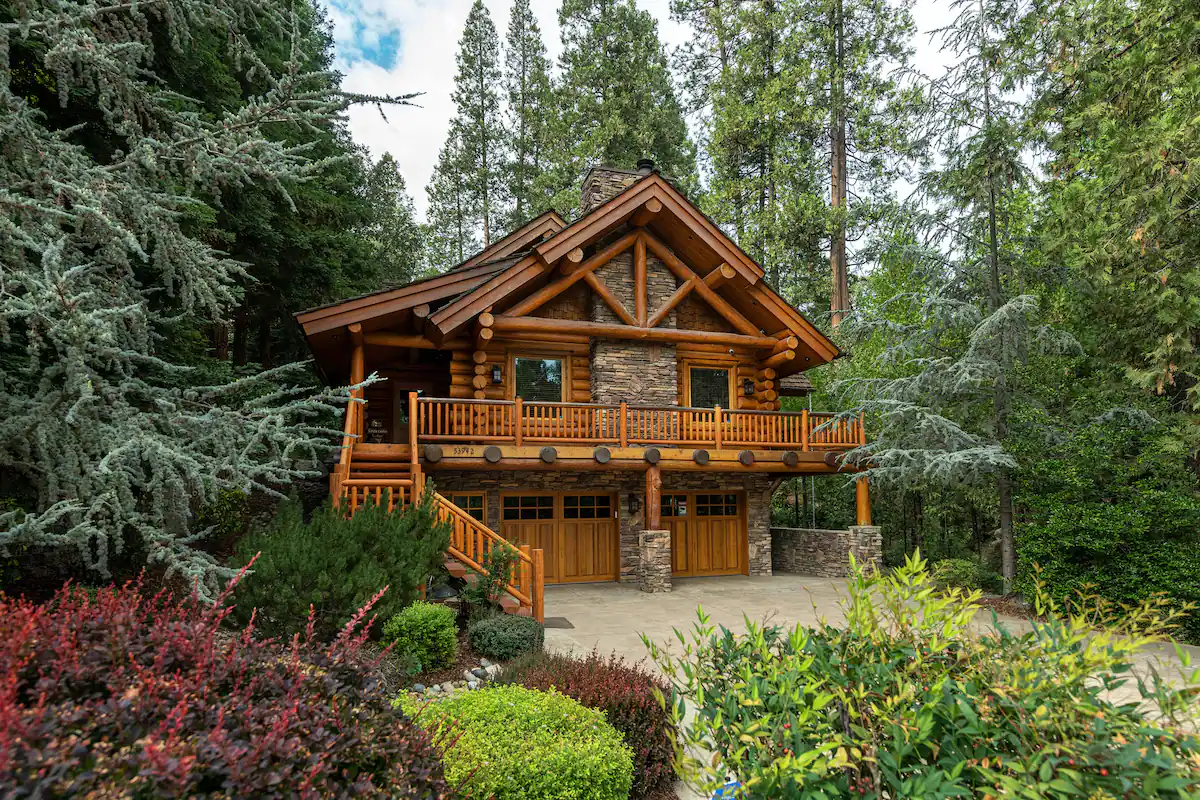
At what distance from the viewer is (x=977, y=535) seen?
19422 millimetres

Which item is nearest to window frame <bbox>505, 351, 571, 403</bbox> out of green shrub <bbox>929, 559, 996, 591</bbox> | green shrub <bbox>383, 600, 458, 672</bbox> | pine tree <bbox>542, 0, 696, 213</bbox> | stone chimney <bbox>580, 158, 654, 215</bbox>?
stone chimney <bbox>580, 158, 654, 215</bbox>

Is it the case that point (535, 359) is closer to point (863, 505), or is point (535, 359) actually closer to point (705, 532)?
point (705, 532)

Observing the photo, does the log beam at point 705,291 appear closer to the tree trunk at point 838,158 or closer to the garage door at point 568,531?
the garage door at point 568,531

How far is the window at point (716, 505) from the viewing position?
15906mm

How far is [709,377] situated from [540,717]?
12.3 metres

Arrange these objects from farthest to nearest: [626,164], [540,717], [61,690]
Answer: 1. [626,164]
2. [540,717]
3. [61,690]

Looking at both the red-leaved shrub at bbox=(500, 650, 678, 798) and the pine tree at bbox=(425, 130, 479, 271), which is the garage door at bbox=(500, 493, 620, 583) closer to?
the red-leaved shrub at bbox=(500, 650, 678, 798)

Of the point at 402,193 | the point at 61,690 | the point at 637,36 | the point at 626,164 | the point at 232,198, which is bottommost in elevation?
the point at 61,690

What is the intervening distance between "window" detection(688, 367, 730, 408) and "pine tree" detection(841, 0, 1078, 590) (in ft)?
13.0

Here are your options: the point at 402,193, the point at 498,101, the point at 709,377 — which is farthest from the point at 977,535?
the point at 402,193

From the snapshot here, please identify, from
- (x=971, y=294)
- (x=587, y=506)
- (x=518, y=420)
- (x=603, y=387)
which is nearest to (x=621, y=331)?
(x=603, y=387)

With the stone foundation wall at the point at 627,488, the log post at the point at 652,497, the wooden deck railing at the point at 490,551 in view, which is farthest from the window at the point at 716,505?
the wooden deck railing at the point at 490,551

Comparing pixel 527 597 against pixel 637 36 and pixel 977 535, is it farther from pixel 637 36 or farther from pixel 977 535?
pixel 637 36

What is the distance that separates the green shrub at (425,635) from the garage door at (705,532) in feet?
29.5
